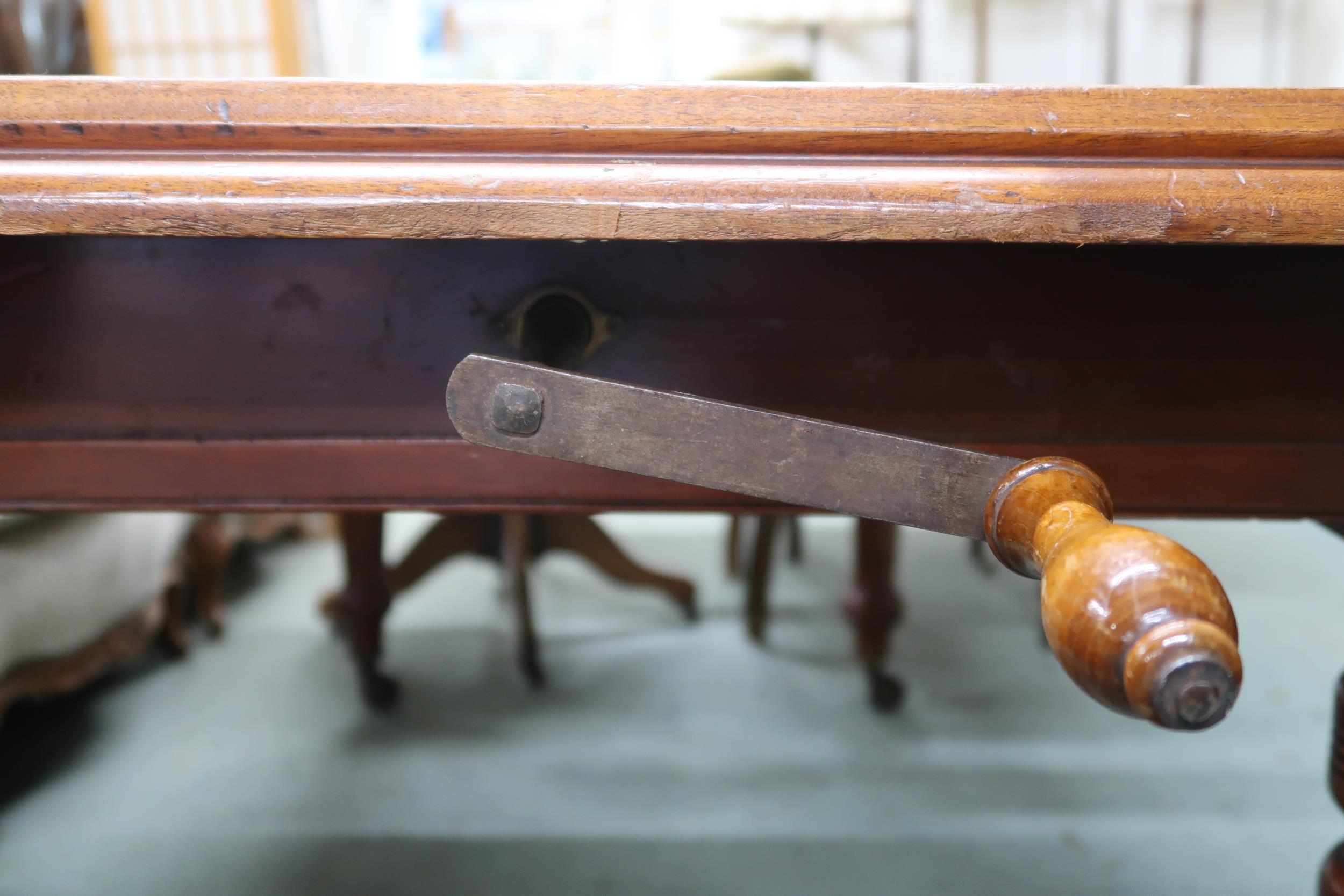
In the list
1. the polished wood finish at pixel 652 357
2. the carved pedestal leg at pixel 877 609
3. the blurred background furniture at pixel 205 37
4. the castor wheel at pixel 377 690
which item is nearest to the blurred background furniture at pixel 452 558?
the castor wheel at pixel 377 690

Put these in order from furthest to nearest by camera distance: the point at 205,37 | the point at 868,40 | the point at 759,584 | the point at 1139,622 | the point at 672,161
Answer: the point at 868,40, the point at 205,37, the point at 759,584, the point at 672,161, the point at 1139,622

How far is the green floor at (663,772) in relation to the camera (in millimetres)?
1034

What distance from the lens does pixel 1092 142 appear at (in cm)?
37

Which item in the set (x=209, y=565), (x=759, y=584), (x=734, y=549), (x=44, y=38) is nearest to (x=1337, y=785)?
(x=759, y=584)

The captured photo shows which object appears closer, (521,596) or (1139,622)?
(1139,622)

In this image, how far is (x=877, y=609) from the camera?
1.43 metres

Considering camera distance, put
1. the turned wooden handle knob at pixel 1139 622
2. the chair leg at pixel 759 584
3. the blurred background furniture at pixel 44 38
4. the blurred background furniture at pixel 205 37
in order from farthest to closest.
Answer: the blurred background furniture at pixel 205 37, the blurred background furniture at pixel 44 38, the chair leg at pixel 759 584, the turned wooden handle knob at pixel 1139 622

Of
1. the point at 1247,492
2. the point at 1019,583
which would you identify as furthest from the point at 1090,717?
the point at 1247,492

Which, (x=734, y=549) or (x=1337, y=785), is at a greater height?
(x=1337, y=785)

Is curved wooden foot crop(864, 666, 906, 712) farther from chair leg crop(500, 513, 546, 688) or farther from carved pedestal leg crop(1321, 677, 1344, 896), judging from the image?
carved pedestal leg crop(1321, 677, 1344, 896)

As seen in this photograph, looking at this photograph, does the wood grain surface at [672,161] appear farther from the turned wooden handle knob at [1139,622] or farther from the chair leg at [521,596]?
the chair leg at [521,596]

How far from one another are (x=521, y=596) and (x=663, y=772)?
1.34 ft

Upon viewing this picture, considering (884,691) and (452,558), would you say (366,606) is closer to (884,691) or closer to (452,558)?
(452,558)

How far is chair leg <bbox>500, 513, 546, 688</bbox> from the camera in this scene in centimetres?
147
